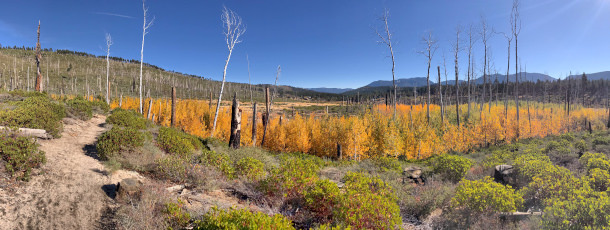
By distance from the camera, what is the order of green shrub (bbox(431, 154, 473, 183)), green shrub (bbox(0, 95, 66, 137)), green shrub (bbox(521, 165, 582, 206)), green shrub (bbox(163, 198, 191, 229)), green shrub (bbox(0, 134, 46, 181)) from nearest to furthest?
green shrub (bbox(163, 198, 191, 229))
green shrub (bbox(0, 134, 46, 181))
green shrub (bbox(521, 165, 582, 206))
green shrub (bbox(0, 95, 66, 137))
green shrub (bbox(431, 154, 473, 183))

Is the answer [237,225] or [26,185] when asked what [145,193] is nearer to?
[26,185]

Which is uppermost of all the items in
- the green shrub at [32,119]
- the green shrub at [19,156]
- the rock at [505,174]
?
the green shrub at [32,119]

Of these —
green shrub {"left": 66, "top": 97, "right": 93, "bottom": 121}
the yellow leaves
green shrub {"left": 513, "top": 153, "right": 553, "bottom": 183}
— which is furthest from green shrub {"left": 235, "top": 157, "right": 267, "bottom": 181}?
green shrub {"left": 66, "top": 97, "right": 93, "bottom": 121}

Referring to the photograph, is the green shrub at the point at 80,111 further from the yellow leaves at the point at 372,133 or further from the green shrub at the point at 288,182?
the green shrub at the point at 288,182

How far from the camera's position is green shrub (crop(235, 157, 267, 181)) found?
686 centimetres

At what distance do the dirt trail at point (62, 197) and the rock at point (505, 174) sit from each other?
38.1 feet

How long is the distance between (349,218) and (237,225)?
2.08 m

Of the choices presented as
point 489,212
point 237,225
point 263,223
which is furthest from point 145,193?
point 489,212

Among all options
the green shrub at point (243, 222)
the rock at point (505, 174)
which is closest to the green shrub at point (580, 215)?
the rock at point (505, 174)

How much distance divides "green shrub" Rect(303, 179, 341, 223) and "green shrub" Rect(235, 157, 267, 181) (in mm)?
1924

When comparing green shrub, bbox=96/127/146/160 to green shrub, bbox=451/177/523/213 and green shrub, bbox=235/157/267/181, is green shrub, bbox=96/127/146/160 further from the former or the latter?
green shrub, bbox=451/177/523/213

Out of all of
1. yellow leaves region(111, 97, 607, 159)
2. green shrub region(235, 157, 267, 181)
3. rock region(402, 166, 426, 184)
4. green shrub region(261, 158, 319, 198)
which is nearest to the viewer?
green shrub region(261, 158, 319, 198)

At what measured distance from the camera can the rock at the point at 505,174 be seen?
8473 mm

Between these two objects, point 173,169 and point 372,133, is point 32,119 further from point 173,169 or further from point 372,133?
point 372,133
